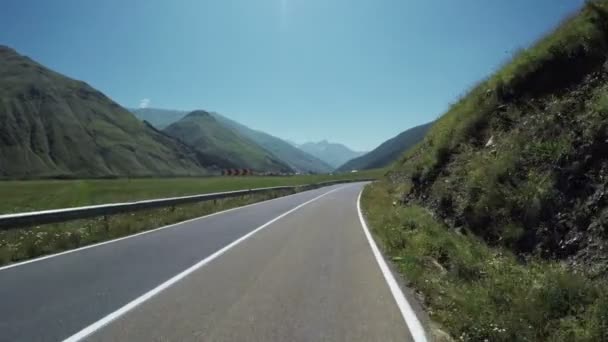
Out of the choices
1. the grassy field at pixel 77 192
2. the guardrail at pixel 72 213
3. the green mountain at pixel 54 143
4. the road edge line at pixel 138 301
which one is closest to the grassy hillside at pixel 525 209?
the road edge line at pixel 138 301

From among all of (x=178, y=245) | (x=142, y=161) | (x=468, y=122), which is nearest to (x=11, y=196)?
(x=178, y=245)

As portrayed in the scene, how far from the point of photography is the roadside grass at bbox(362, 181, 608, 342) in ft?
15.3

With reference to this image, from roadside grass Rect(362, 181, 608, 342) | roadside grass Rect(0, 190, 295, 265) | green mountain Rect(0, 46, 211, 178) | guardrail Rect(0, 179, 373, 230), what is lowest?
roadside grass Rect(362, 181, 608, 342)

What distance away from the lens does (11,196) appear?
4641 centimetres

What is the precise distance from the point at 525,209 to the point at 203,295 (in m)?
6.03

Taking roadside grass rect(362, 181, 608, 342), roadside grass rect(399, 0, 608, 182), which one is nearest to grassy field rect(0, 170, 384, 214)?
roadside grass rect(399, 0, 608, 182)

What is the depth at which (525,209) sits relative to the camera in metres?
8.82

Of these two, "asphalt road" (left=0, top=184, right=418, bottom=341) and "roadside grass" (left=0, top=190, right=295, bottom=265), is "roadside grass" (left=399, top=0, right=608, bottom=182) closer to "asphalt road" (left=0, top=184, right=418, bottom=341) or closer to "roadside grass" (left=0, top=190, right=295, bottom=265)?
"asphalt road" (left=0, top=184, right=418, bottom=341)

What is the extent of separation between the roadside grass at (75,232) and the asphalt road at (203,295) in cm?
95

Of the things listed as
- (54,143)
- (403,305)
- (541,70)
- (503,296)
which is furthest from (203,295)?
(54,143)

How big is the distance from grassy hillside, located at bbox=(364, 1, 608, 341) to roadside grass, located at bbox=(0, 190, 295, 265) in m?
7.55

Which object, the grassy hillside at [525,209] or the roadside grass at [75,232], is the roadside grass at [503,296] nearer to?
the grassy hillside at [525,209]

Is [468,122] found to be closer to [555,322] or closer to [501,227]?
[501,227]

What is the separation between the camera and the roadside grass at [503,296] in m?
4.66
